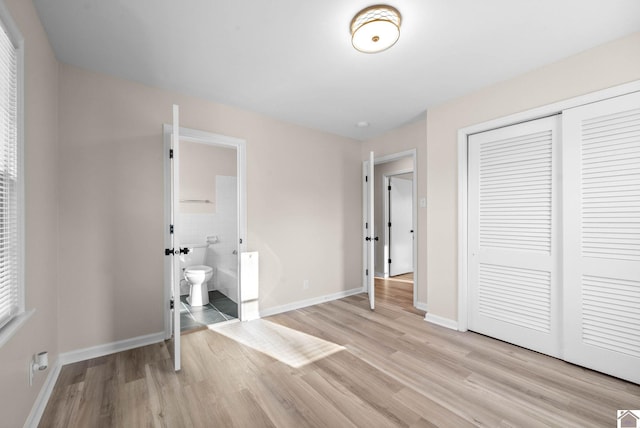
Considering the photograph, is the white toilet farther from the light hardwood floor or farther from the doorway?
the doorway

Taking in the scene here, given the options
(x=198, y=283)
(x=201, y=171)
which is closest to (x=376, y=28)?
(x=201, y=171)

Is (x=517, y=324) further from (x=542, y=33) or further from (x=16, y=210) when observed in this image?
(x=16, y=210)

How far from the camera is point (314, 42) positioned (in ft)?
6.68

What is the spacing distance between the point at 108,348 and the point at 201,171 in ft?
8.45

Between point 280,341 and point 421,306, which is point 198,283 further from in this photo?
point 421,306

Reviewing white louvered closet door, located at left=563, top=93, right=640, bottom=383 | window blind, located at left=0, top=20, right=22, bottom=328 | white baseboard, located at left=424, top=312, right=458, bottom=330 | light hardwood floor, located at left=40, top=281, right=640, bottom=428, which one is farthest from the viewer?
white baseboard, located at left=424, top=312, right=458, bottom=330

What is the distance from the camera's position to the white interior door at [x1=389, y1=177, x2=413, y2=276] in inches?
221

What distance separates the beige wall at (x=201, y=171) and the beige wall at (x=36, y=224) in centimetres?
188

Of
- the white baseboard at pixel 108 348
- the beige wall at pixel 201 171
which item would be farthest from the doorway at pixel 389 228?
the white baseboard at pixel 108 348

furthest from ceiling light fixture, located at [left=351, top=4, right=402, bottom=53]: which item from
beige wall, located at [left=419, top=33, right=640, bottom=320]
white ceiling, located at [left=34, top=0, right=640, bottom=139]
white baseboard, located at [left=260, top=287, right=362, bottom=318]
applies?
white baseboard, located at [left=260, top=287, right=362, bottom=318]

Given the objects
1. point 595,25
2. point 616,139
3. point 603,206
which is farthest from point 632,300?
point 595,25

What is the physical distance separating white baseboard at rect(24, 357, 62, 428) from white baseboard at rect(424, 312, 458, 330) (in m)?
3.31

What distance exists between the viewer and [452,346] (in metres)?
2.55

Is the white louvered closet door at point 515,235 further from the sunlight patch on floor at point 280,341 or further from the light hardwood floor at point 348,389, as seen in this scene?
the sunlight patch on floor at point 280,341
